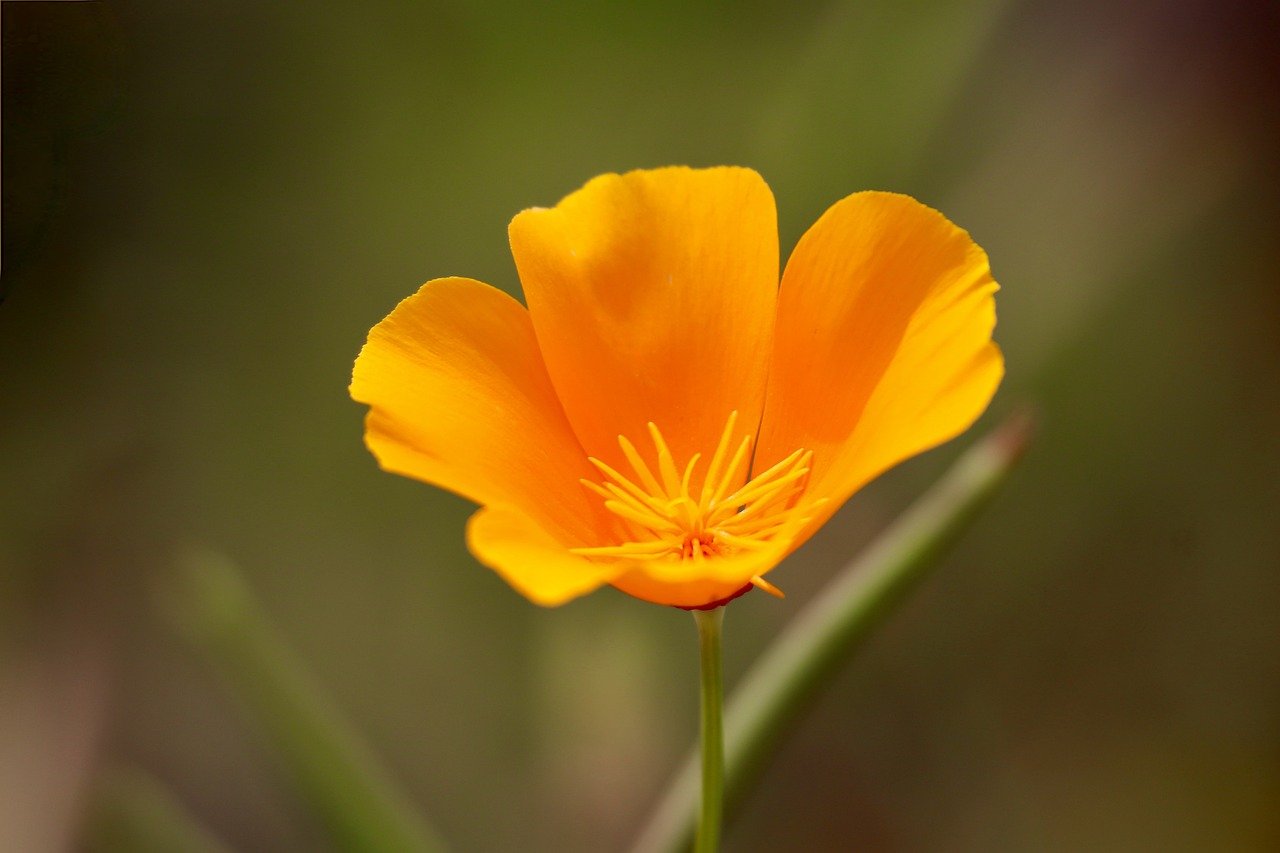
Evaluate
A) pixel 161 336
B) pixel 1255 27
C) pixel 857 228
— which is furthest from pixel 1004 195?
pixel 161 336

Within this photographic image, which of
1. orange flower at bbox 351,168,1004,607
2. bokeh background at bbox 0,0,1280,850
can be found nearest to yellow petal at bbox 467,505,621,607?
orange flower at bbox 351,168,1004,607

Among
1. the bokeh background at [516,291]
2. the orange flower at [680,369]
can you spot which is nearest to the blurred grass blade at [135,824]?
the bokeh background at [516,291]

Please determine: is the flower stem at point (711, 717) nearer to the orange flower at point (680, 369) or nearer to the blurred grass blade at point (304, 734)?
the orange flower at point (680, 369)

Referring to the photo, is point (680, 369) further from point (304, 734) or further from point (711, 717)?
point (304, 734)

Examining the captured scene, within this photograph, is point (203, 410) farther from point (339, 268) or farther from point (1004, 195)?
point (1004, 195)

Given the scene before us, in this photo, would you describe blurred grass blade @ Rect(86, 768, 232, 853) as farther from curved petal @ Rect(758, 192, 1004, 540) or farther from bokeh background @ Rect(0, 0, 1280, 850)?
curved petal @ Rect(758, 192, 1004, 540)

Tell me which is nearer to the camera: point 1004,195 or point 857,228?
point 857,228

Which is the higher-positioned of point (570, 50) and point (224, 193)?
point (570, 50)
